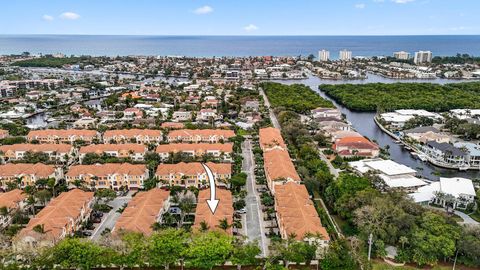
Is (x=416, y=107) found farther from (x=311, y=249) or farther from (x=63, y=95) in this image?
(x=63, y=95)

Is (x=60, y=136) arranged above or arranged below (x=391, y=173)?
above

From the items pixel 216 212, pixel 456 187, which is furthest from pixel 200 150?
pixel 456 187

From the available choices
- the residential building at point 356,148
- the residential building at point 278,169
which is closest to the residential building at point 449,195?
the residential building at point 278,169

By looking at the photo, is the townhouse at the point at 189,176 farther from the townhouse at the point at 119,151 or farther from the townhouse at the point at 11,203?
the townhouse at the point at 11,203

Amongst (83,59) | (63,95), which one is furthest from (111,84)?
(83,59)

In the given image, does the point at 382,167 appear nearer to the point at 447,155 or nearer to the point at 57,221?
the point at 447,155

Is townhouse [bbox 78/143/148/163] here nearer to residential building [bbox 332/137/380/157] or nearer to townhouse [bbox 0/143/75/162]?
townhouse [bbox 0/143/75/162]

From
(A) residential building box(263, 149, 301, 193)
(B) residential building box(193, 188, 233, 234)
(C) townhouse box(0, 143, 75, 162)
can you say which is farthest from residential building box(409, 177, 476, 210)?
(C) townhouse box(0, 143, 75, 162)
